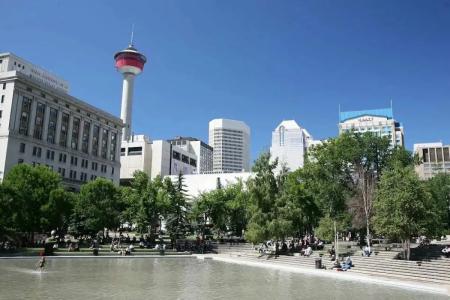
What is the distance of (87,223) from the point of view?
58500mm

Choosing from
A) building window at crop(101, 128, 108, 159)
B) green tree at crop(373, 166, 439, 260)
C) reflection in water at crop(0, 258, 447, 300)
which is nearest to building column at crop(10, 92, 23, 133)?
building window at crop(101, 128, 108, 159)

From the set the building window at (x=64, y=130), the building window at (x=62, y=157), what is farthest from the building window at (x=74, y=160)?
the building window at (x=64, y=130)

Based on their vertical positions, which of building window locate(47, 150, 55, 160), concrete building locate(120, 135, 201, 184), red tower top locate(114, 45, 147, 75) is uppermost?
red tower top locate(114, 45, 147, 75)

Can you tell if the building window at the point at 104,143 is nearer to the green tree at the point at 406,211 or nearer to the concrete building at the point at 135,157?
the concrete building at the point at 135,157

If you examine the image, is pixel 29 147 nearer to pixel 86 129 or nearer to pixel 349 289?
pixel 86 129

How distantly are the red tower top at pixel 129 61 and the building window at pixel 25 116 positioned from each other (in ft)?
291

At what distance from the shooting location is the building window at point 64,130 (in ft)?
325

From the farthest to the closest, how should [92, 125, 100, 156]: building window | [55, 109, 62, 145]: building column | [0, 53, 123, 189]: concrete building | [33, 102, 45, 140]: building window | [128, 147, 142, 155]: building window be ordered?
1. [128, 147, 142, 155]: building window
2. [92, 125, 100, 156]: building window
3. [55, 109, 62, 145]: building column
4. [33, 102, 45, 140]: building window
5. [0, 53, 123, 189]: concrete building

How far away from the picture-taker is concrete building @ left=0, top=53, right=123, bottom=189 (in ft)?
279

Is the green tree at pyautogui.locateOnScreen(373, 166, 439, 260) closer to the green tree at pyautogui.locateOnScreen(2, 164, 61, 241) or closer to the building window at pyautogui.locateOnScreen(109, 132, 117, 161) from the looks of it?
the green tree at pyautogui.locateOnScreen(2, 164, 61, 241)

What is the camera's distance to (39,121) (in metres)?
92.3

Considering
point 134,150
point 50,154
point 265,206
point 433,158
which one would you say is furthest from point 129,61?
point 265,206

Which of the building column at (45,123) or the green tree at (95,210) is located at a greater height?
the building column at (45,123)

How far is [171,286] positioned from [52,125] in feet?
266
